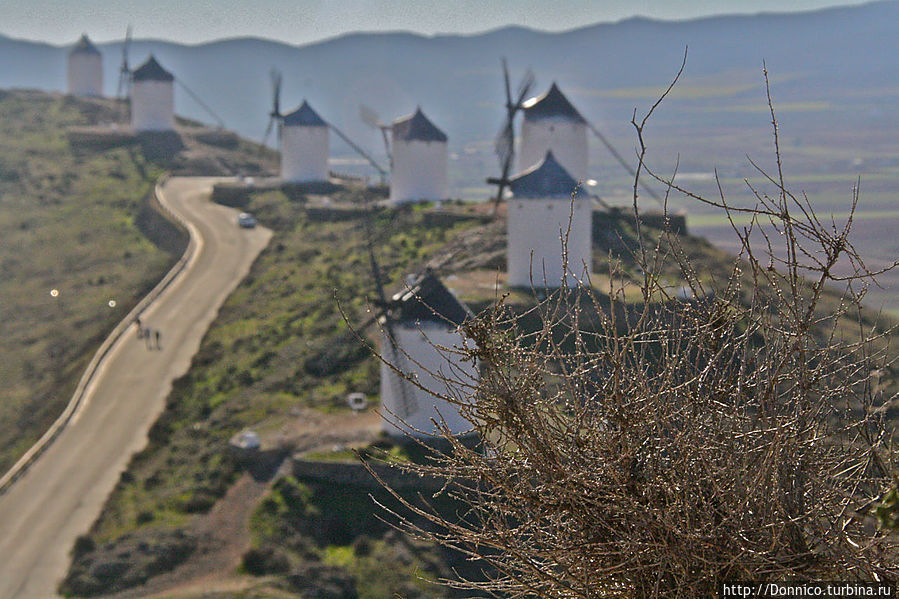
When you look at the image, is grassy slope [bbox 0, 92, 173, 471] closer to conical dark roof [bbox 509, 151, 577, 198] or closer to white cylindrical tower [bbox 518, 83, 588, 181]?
conical dark roof [bbox 509, 151, 577, 198]

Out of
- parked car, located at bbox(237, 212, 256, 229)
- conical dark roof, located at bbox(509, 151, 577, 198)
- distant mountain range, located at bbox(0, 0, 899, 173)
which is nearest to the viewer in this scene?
conical dark roof, located at bbox(509, 151, 577, 198)

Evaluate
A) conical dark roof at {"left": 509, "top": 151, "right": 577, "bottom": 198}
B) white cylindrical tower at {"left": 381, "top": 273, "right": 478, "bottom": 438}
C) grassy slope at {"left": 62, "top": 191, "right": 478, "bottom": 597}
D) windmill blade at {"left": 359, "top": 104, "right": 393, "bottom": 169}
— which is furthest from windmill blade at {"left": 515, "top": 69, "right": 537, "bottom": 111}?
white cylindrical tower at {"left": 381, "top": 273, "right": 478, "bottom": 438}

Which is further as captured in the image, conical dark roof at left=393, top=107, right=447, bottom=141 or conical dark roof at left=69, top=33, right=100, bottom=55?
conical dark roof at left=69, top=33, right=100, bottom=55

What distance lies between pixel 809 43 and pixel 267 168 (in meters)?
25.7

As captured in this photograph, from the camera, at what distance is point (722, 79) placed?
37.2 meters

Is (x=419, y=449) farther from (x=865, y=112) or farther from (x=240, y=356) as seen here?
(x=865, y=112)

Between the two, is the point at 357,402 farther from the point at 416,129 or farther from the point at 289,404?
the point at 416,129

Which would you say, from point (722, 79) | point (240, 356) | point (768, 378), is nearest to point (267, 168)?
point (722, 79)

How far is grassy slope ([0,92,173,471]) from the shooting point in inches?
1040

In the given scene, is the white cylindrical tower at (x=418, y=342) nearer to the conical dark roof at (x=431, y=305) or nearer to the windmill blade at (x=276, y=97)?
the conical dark roof at (x=431, y=305)

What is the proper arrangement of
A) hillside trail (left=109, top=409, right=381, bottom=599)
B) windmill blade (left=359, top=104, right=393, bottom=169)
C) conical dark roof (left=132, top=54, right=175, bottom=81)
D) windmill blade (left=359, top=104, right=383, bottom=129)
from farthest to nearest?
conical dark roof (left=132, top=54, right=175, bottom=81) → windmill blade (left=359, top=104, right=383, bottom=129) → windmill blade (left=359, top=104, right=393, bottom=169) → hillside trail (left=109, top=409, right=381, bottom=599)

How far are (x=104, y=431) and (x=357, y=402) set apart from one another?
5.27m

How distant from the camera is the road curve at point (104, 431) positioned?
17.0 meters

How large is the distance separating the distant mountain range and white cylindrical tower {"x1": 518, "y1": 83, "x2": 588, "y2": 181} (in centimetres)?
180
